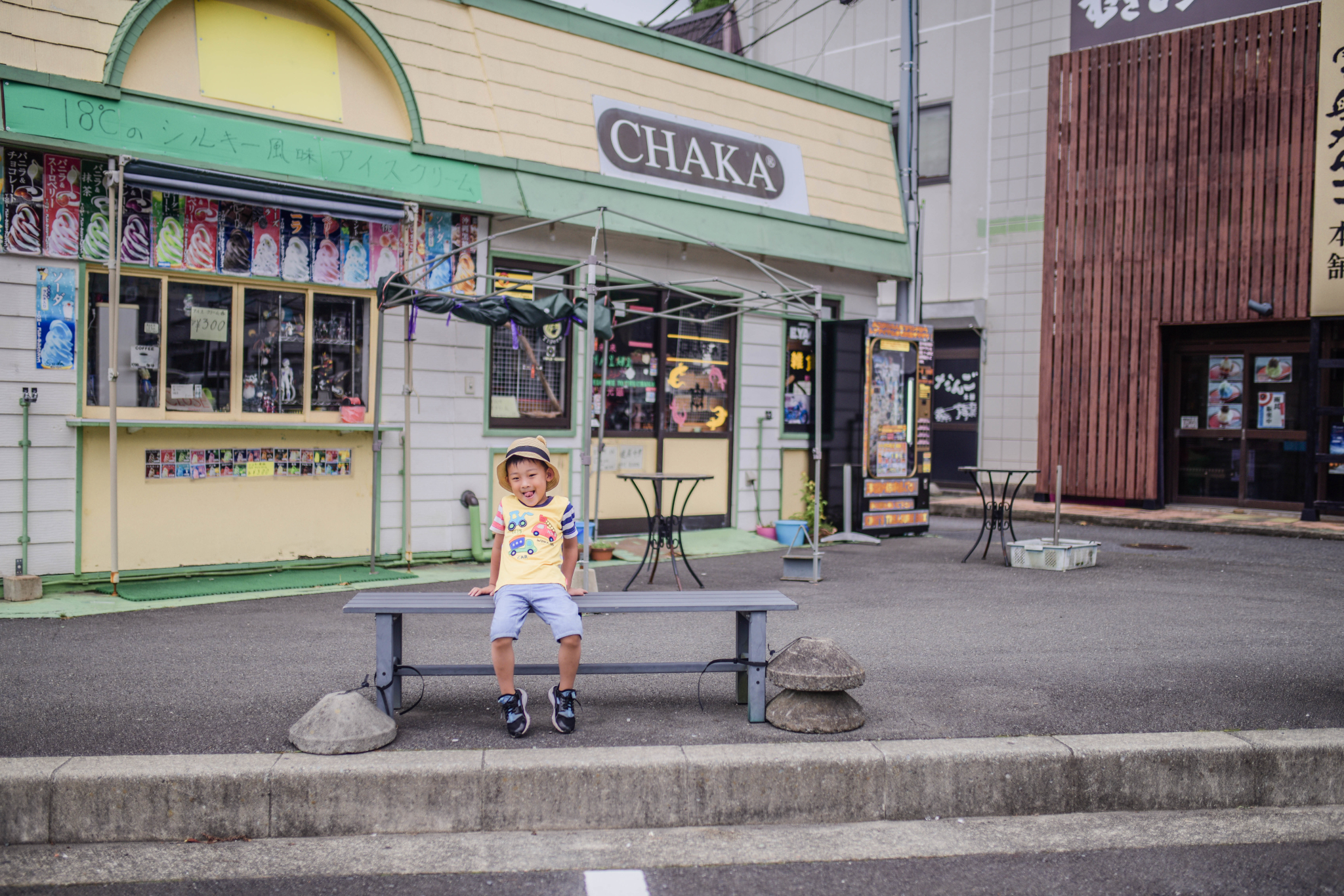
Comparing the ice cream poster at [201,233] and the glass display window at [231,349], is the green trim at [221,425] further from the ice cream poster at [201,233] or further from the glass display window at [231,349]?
the ice cream poster at [201,233]

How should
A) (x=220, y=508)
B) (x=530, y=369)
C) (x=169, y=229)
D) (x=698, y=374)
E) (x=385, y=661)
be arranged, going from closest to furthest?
(x=385, y=661) < (x=169, y=229) < (x=220, y=508) < (x=530, y=369) < (x=698, y=374)

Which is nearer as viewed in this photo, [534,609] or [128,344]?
[534,609]

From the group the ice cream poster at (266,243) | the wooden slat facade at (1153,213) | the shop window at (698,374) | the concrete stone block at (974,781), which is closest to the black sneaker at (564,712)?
the concrete stone block at (974,781)

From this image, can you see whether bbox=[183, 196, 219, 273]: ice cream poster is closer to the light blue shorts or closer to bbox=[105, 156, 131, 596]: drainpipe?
bbox=[105, 156, 131, 596]: drainpipe

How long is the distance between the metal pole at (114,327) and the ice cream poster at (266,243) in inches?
43.3

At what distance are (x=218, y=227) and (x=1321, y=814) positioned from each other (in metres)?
8.45

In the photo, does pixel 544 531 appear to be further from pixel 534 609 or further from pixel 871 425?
pixel 871 425

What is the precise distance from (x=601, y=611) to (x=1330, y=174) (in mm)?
13585

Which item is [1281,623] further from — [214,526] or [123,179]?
[123,179]

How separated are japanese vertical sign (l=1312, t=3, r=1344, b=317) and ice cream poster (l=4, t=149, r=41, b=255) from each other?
14870 mm

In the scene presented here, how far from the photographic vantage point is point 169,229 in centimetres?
818

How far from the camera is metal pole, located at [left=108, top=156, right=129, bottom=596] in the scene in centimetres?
741

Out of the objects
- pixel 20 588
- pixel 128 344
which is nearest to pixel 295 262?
pixel 128 344

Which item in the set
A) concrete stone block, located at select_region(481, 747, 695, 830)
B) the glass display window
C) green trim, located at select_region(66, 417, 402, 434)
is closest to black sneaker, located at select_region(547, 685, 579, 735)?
concrete stone block, located at select_region(481, 747, 695, 830)
